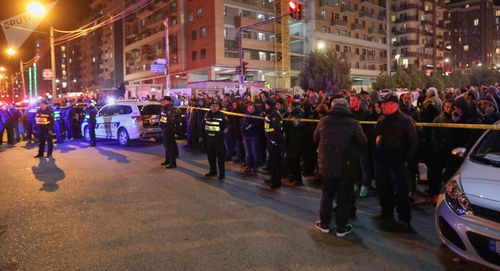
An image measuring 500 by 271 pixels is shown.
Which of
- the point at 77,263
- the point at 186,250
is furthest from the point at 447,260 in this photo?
the point at 77,263

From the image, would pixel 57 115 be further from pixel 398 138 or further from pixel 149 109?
pixel 398 138

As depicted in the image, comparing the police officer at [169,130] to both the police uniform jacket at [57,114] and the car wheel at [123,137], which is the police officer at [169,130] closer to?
the car wheel at [123,137]

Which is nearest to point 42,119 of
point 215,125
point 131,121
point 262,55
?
point 131,121

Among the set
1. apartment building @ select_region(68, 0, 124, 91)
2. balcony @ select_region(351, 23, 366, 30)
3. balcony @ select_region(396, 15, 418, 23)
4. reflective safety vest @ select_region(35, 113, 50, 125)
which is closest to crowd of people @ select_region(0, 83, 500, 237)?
reflective safety vest @ select_region(35, 113, 50, 125)

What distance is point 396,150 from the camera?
18.6 ft

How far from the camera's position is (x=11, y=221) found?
20.5ft

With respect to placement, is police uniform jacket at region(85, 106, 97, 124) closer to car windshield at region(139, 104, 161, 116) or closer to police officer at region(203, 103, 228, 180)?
car windshield at region(139, 104, 161, 116)

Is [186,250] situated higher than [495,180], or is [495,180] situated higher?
[495,180]

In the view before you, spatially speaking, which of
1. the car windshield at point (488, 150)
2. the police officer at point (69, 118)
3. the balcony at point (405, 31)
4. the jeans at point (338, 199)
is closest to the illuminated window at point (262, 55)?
the police officer at point (69, 118)

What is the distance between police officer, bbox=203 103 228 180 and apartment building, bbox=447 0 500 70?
13800 cm

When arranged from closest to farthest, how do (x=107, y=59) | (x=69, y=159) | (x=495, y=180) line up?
(x=495, y=180)
(x=69, y=159)
(x=107, y=59)

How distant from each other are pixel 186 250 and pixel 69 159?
8992 mm

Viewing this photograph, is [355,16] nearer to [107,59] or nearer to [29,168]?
[107,59]

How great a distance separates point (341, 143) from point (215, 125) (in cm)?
448
